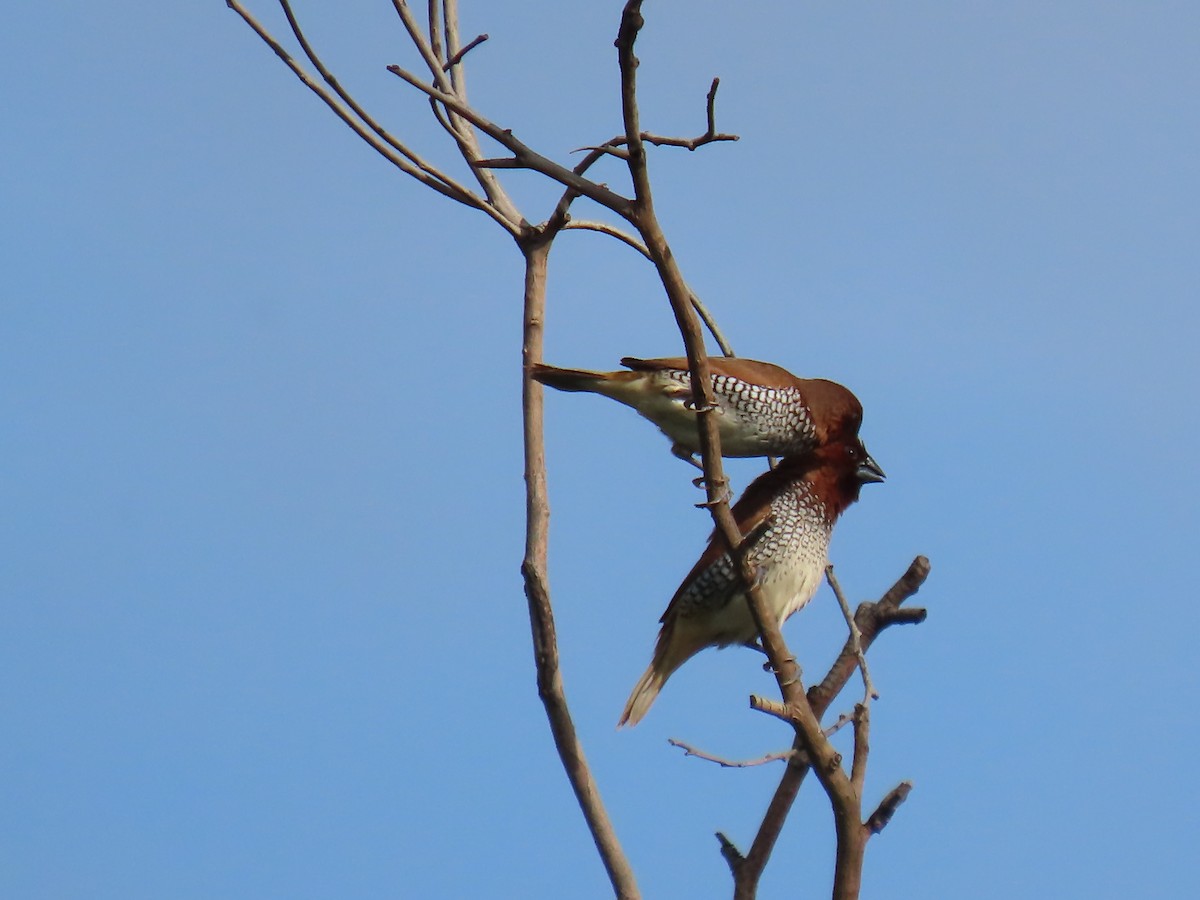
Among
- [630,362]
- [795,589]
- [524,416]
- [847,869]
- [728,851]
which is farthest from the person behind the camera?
[795,589]

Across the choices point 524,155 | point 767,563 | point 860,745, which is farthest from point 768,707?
point 767,563

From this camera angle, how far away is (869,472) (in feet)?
22.5

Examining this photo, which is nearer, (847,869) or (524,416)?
(847,869)

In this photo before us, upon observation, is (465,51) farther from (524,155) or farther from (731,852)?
(731,852)

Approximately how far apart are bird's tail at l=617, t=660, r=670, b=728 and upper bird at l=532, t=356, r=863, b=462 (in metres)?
1.16

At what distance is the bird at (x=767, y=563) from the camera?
6391 millimetres

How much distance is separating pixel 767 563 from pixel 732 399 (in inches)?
38.1

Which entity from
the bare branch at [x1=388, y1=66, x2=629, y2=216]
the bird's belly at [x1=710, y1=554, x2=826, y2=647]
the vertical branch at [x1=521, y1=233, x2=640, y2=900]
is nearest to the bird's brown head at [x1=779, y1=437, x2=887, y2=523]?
the bird's belly at [x1=710, y1=554, x2=826, y2=647]

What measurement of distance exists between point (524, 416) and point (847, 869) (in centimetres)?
180

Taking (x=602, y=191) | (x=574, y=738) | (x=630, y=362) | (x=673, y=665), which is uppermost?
(x=630, y=362)

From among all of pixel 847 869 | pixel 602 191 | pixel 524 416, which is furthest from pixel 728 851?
pixel 602 191

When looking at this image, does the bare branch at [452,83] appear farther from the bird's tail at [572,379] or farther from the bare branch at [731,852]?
the bare branch at [731,852]

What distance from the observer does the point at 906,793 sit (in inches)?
157

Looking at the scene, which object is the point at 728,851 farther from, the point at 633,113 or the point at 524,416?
the point at 633,113
